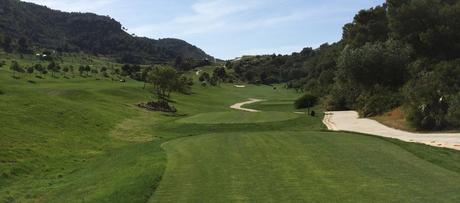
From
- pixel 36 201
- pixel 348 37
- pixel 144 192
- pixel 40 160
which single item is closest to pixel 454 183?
pixel 144 192

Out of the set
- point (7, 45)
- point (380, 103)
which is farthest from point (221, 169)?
point (7, 45)

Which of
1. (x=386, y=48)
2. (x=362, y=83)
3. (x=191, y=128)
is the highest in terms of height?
(x=386, y=48)

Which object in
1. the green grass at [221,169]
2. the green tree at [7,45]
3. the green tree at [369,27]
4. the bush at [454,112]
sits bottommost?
the green grass at [221,169]

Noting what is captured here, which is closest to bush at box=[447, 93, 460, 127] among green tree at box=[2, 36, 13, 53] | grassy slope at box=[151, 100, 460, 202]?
grassy slope at box=[151, 100, 460, 202]

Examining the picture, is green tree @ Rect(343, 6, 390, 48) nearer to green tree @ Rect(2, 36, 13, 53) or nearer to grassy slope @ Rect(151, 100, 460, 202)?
grassy slope @ Rect(151, 100, 460, 202)

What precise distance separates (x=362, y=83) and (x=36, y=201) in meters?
52.9

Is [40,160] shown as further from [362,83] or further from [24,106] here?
[362,83]

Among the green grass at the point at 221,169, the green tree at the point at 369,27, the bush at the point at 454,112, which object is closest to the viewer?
the green grass at the point at 221,169

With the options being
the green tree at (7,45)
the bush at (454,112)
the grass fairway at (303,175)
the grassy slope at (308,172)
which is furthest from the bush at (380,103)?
the green tree at (7,45)

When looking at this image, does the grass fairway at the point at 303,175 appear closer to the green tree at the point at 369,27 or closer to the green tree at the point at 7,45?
the green tree at the point at 369,27

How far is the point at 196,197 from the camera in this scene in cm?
1270

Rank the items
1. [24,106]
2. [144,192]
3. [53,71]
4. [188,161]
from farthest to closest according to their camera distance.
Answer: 1. [53,71]
2. [24,106]
3. [188,161]
4. [144,192]

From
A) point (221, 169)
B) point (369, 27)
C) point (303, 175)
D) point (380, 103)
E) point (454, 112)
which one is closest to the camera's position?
point (303, 175)

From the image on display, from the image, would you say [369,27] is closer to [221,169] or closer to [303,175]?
[221,169]
